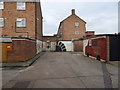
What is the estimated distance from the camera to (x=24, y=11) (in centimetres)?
1881

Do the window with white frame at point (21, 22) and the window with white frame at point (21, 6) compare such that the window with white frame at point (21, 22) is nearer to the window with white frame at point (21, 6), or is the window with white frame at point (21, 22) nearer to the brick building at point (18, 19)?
the brick building at point (18, 19)

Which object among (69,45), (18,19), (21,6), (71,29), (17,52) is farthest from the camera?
(71,29)

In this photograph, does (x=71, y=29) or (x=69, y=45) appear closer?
(x=69, y=45)

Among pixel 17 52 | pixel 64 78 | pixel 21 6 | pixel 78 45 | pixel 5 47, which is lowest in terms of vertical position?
pixel 64 78

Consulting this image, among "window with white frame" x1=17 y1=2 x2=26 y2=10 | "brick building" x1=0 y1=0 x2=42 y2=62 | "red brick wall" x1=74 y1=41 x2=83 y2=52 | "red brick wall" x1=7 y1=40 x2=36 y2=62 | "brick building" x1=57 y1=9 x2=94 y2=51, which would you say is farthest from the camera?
"brick building" x1=57 y1=9 x2=94 y2=51

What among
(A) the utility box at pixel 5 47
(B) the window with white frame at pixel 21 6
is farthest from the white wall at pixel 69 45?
(A) the utility box at pixel 5 47

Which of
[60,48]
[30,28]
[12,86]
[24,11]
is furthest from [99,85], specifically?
[60,48]

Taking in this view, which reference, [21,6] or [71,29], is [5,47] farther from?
[71,29]

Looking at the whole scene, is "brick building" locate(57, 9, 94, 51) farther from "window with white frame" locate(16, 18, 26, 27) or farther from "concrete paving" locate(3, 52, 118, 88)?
"concrete paving" locate(3, 52, 118, 88)

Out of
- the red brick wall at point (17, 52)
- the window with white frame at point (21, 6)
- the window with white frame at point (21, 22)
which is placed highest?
the window with white frame at point (21, 6)

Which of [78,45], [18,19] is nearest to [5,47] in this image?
[18,19]

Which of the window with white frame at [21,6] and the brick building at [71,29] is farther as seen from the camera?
the brick building at [71,29]

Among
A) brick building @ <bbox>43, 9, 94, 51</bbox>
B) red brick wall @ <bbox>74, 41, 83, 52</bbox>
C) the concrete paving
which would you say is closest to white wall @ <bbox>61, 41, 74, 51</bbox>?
red brick wall @ <bbox>74, 41, 83, 52</bbox>

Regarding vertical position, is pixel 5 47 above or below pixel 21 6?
below
